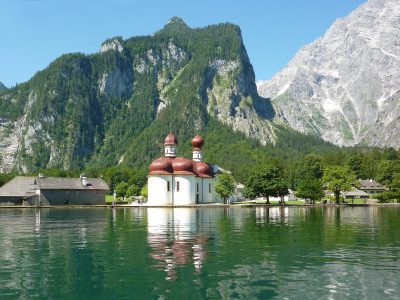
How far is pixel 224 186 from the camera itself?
134 m

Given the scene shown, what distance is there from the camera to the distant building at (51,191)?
455 feet

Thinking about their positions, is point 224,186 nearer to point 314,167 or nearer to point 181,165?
point 181,165

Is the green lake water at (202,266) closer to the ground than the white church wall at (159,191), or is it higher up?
closer to the ground

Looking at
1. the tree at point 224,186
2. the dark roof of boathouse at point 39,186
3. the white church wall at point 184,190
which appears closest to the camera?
the white church wall at point 184,190

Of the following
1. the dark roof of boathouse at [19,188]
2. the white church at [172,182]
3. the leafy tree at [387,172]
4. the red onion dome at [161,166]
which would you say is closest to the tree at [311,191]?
the white church at [172,182]

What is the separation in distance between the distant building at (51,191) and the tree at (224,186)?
1357 inches

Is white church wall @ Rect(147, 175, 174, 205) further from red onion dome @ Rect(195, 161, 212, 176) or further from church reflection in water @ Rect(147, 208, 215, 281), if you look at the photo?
church reflection in water @ Rect(147, 208, 215, 281)

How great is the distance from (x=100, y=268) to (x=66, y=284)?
156 inches

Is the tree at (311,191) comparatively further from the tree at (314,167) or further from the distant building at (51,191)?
the distant building at (51,191)

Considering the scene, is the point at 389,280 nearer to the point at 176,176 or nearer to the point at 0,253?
the point at 0,253

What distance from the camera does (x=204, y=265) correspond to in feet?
99.3

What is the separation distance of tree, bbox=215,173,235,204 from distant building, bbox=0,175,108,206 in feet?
113

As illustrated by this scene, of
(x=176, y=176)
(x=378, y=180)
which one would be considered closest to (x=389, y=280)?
(x=176, y=176)

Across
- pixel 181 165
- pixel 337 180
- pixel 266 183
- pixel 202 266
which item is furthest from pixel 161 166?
pixel 202 266
